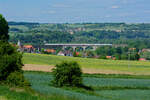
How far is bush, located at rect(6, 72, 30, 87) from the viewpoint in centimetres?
3302

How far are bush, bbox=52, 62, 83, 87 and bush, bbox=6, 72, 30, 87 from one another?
708 cm

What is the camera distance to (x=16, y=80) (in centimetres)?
3378

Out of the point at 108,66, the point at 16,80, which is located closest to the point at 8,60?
the point at 16,80

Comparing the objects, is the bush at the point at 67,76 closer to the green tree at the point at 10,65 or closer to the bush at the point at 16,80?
the green tree at the point at 10,65

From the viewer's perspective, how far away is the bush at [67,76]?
135ft

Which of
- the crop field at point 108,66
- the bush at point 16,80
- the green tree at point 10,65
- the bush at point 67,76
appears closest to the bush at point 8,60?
the green tree at point 10,65

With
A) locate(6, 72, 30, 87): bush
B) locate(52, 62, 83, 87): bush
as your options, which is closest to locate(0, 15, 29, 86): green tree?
locate(6, 72, 30, 87): bush

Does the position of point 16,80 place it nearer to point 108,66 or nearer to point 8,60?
point 8,60

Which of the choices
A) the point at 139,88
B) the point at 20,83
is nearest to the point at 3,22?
the point at 139,88

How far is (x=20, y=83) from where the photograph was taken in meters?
33.0

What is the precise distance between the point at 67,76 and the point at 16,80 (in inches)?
328

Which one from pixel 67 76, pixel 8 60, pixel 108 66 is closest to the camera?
pixel 8 60

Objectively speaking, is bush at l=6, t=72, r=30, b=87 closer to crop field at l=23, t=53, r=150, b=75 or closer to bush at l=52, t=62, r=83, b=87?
bush at l=52, t=62, r=83, b=87

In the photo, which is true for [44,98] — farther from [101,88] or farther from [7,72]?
[101,88]
